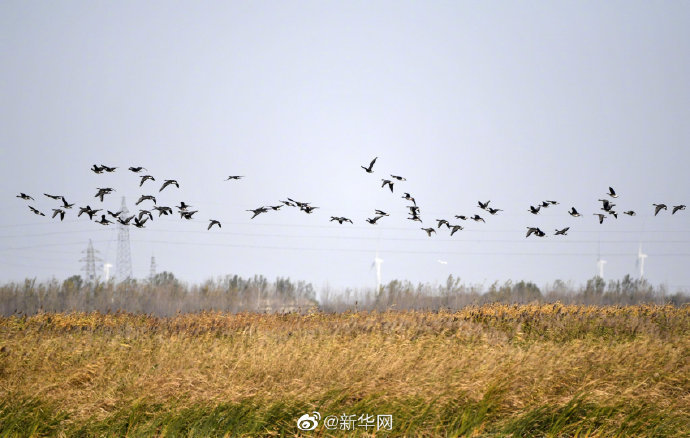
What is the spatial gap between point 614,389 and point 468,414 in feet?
12.2

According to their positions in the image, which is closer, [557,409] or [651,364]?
[557,409]

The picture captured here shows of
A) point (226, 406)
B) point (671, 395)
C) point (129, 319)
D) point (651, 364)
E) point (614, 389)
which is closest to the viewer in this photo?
point (226, 406)

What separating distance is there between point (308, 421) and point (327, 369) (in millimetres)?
2356

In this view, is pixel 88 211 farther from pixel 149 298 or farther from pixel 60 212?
pixel 149 298

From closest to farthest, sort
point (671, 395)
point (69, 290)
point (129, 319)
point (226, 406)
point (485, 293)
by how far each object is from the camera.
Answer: point (226, 406)
point (671, 395)
point (129, 319)
point (69, 290)
point (485, 293)

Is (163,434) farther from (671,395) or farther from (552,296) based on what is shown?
(552,296)

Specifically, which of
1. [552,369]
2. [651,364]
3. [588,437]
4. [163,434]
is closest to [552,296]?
[651,364]

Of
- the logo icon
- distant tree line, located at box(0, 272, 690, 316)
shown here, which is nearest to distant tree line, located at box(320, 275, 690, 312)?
distant tree line, located at box(0, 272, 690, 316)

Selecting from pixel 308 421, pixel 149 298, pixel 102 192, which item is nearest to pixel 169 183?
pixel 102 192

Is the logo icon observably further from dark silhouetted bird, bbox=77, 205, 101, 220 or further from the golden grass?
dark silhouetted bird, bbox=77, 205, 101, 220

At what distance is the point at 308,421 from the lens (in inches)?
446

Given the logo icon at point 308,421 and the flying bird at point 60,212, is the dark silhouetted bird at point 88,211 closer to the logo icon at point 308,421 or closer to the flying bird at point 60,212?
the flying bird at point 60,212

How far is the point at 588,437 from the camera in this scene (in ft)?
37.5

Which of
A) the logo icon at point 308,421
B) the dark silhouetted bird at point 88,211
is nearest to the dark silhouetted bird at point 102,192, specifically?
the dark silhouetted bird at point 88,211
